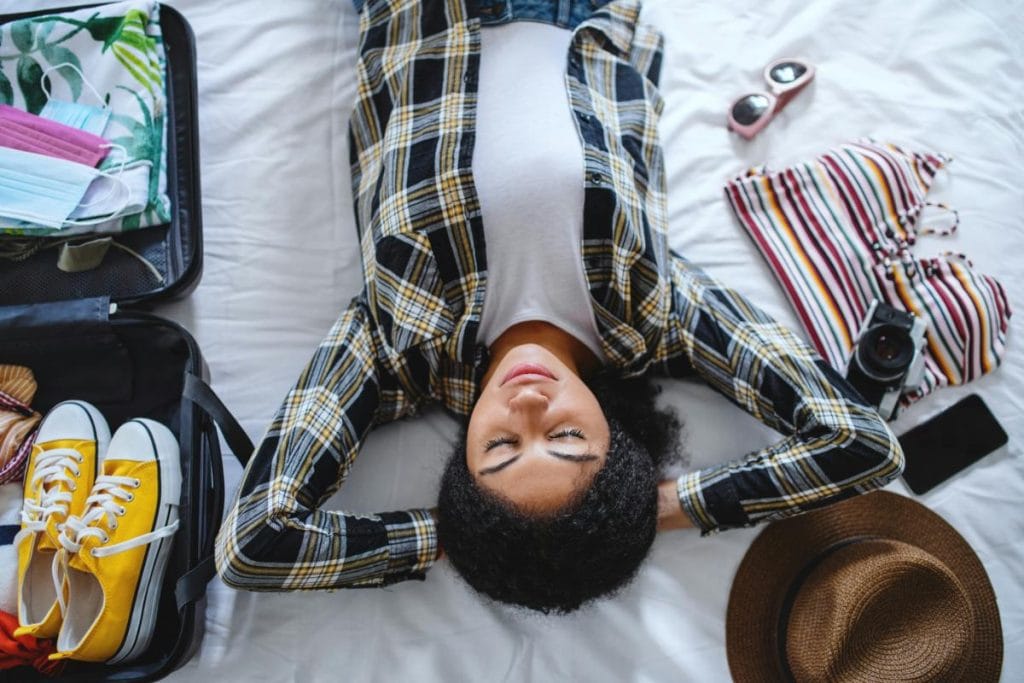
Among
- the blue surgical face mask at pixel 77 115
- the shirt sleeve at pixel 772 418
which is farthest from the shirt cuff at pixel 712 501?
the blue surgical face mask at pixel 77 115

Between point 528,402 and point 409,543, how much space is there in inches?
13.2

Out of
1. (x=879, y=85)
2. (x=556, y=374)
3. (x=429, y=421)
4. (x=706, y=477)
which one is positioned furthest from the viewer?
(x=879, y=85)

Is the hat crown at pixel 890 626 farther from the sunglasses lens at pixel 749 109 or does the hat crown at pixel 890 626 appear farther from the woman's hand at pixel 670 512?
the sunglasses lens at pixel 749 109

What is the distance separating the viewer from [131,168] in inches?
49.3

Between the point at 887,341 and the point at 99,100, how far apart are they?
1.42 metres

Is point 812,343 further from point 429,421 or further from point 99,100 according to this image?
point 99,100

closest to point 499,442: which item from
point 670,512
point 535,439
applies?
point 535,439

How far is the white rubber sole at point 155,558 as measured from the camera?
106 cm

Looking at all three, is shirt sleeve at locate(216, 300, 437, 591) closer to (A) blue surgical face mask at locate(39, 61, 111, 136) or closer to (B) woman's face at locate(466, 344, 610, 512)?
(B) woman's face at locate(466, 344, 610, 512)

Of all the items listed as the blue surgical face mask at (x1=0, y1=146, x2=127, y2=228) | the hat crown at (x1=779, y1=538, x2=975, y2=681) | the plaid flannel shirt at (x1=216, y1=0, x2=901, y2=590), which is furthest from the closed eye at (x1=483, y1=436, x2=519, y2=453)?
the blue surgical face mask at (x1=0, y1=146, x2=127, y2=228)

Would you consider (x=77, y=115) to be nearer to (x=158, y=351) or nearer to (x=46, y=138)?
(x=46, y=138)

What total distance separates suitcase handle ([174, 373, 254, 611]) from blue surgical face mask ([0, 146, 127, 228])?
1.15 feet

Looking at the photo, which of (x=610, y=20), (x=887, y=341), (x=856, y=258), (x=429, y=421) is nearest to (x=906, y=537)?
(x=887, y=341)

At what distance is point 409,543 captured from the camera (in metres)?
1.12
